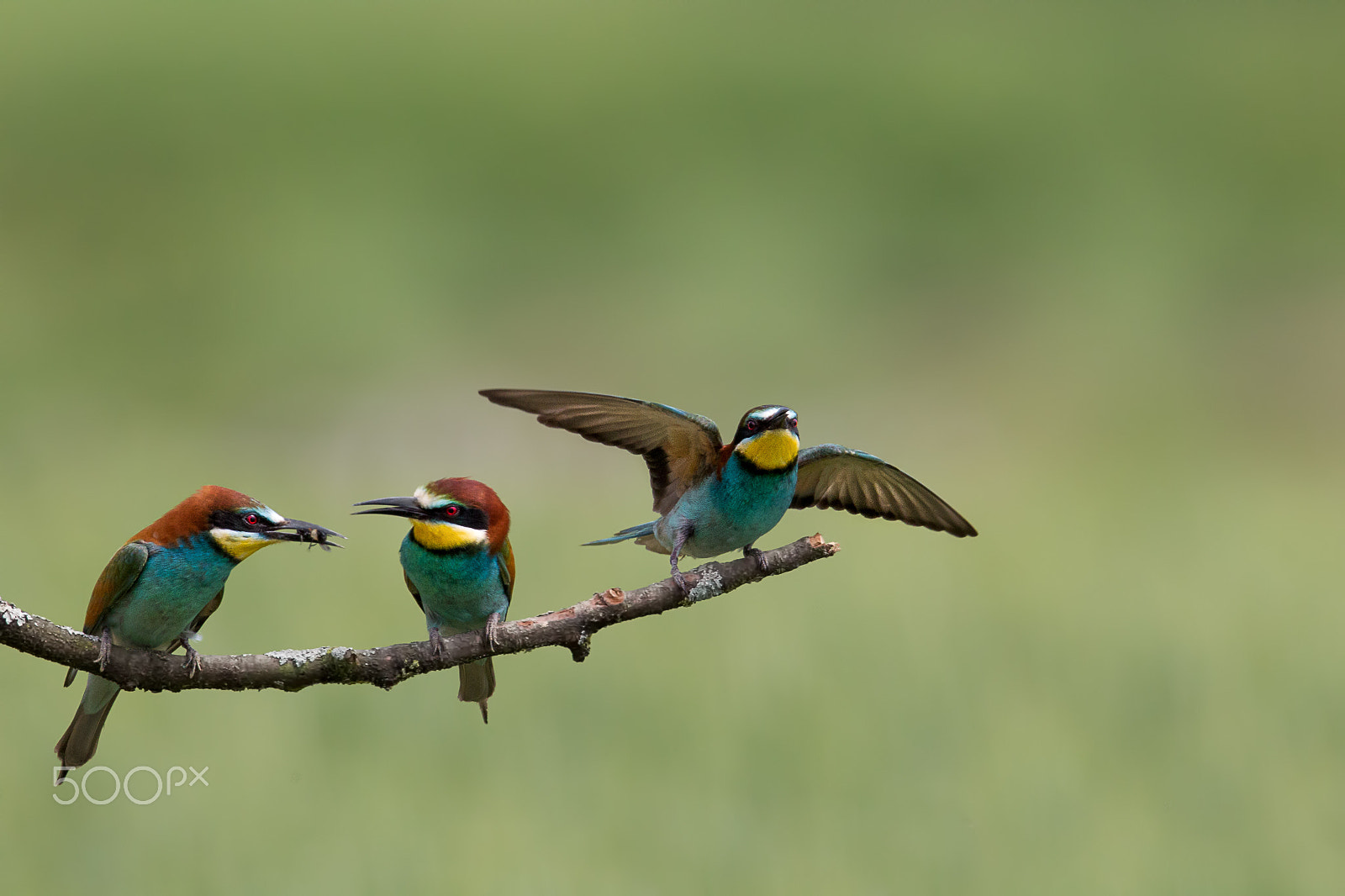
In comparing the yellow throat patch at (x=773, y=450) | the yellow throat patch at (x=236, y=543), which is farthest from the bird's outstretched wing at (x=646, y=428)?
the yellow throat patch at (x=236, y=543)

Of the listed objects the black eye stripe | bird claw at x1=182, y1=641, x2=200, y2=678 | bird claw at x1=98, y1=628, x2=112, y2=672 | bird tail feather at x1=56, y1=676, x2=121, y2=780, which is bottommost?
bird tail feather at x1=56, y1=676, x2=121, y2=780

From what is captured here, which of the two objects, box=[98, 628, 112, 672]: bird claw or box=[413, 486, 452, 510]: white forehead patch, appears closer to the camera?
box=[98, 628, 112, 672]: bird claw

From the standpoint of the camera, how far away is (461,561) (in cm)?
205

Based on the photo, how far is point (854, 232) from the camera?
16.5 m

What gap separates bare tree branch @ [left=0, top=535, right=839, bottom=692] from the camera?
1.52m

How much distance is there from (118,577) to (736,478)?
99 cm

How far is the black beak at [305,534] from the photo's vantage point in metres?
1.48

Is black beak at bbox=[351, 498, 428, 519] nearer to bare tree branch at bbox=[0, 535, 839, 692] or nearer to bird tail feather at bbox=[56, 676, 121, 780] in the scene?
bare tree branch at bbox=[0, 535, 839, 692]

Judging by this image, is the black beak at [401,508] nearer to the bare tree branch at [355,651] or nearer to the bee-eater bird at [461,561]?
the bee-eater bird at [461,561]

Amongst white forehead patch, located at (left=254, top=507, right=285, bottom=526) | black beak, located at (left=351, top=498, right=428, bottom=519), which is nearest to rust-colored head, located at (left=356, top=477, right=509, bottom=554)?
black beak, located at (left=351, top=498, right=428, bottom=519)

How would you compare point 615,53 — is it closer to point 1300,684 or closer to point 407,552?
point 1300,684

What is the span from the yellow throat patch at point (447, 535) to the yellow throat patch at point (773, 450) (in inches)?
16.8

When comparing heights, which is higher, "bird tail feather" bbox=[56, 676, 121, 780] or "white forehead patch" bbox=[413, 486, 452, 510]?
"white forehead patch" bbox=[413, 486, 452, 510]

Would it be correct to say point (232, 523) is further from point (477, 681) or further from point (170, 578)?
point (477, 681)
